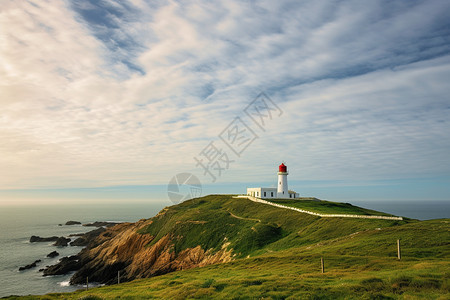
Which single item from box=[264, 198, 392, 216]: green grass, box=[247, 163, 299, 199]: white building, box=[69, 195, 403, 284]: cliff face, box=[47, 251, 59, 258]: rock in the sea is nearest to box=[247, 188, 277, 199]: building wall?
box=[247, 163, 299, 199]: white building

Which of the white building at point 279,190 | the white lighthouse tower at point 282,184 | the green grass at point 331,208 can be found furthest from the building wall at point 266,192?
the green grass at point 331,208

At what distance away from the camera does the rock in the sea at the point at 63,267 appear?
8038 centimetres

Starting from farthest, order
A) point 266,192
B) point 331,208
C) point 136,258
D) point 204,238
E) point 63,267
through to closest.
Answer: point 266,192, point 331,208, point 63,267, point 136,258, point 204,238

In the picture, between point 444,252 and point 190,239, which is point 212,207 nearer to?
point 190,239

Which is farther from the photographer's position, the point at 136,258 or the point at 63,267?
the point at 63,267

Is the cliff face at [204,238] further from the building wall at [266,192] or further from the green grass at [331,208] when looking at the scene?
the green grass at [331,208]

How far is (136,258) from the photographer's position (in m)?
82.1

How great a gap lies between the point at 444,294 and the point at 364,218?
42.6 metres

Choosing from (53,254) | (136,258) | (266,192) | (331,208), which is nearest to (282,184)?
(266,192)

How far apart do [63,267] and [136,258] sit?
22577mm

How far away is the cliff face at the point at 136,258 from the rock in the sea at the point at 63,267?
2028 millimetres

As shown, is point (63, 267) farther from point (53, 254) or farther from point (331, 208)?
point (331, 208)

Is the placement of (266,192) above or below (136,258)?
above

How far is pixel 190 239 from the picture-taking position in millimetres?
78938
